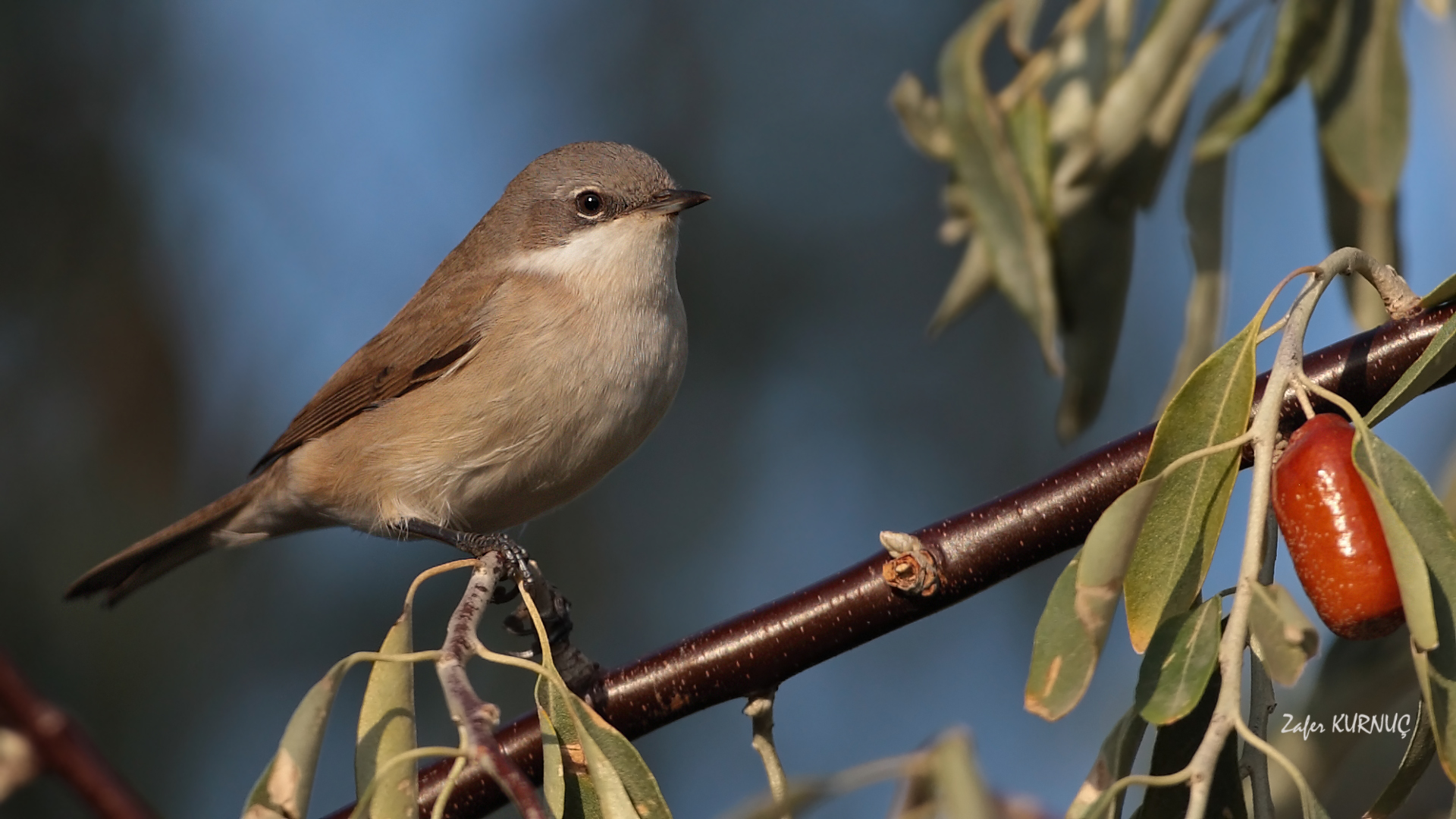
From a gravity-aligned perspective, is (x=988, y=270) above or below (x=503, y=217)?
below

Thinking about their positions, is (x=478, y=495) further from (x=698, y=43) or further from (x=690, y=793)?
(x=698, y=43)

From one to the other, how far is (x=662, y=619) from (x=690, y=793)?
1.05 metres

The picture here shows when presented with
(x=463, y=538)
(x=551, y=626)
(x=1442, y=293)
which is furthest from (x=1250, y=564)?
(x=463, y=538)

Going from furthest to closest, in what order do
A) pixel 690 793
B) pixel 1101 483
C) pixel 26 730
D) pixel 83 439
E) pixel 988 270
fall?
pixel 690 793
pixel 83 439
pixel 988 270
pixel 1101 483
pixel 26 730

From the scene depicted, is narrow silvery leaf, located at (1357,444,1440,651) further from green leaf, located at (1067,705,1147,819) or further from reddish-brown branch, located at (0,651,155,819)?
reddish-brown branch, located at (0,651,155,819)

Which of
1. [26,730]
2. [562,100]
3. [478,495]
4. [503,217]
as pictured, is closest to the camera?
[26,730]

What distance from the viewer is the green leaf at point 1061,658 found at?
65.2 inches

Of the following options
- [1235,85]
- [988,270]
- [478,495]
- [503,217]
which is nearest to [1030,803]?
[988,270]

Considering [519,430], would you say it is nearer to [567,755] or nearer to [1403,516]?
[567,755]

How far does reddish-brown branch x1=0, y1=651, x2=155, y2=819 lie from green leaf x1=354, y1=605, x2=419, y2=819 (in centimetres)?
67

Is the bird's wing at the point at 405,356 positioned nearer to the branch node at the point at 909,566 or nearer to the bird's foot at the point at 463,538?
the bird's foot at the point at 463,538

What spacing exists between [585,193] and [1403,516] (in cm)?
315

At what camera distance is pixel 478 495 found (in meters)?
3.88

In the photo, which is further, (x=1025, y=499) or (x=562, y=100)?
(x=562, y=100)
